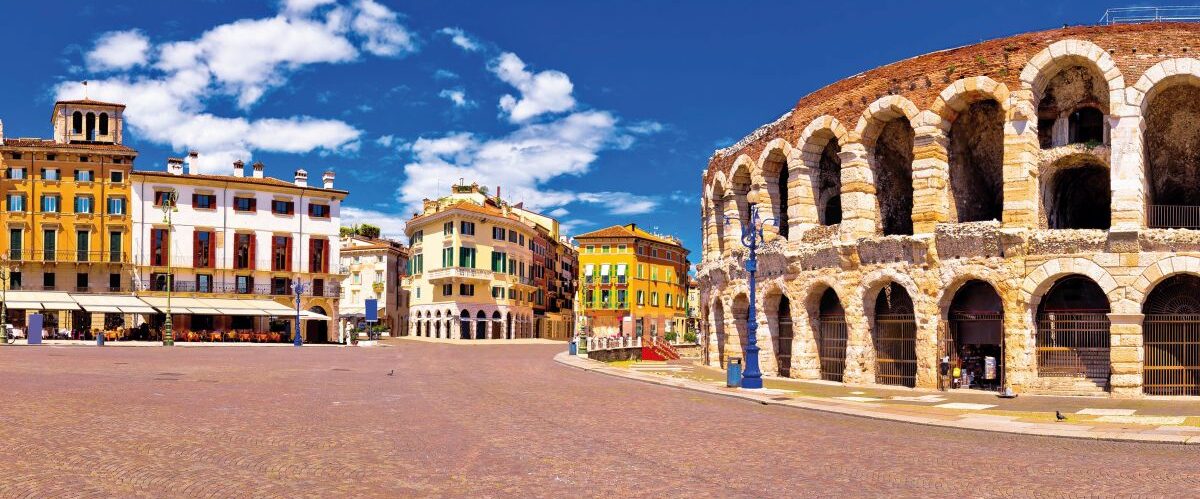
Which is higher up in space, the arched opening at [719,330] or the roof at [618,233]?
the roof at [618,233]

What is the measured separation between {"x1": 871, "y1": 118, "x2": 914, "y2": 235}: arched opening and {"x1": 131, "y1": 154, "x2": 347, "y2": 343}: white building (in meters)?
44.1

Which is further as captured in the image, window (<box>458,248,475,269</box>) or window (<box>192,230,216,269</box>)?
window (<box>458,248,475,269</box>)

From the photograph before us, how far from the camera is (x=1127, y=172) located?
2636 centimetres

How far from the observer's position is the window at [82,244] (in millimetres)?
64688

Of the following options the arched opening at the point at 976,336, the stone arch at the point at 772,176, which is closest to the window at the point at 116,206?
the stone arch at the point at 772,176

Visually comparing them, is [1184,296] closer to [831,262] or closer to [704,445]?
[831,262]

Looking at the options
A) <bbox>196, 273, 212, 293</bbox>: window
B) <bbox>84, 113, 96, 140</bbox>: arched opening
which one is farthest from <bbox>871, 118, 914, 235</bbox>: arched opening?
<bbox>84, 113, 96, 140</bbox>: arched opening

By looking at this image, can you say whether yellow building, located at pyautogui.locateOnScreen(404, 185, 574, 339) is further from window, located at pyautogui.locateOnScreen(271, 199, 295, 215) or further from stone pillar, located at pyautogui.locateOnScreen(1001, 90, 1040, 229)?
stone pillar, located at pyautogui.locateOnScreen(1001, 90, 1040, 229)

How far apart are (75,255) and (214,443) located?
5940 cm

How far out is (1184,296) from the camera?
26.9m

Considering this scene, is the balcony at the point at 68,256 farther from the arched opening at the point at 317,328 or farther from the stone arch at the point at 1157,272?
the stone arch at the point at 1157,272

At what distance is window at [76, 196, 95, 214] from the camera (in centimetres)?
6569

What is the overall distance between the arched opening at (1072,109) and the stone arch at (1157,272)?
14.5 ft

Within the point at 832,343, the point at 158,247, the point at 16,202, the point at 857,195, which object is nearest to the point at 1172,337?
the point at 857,195
